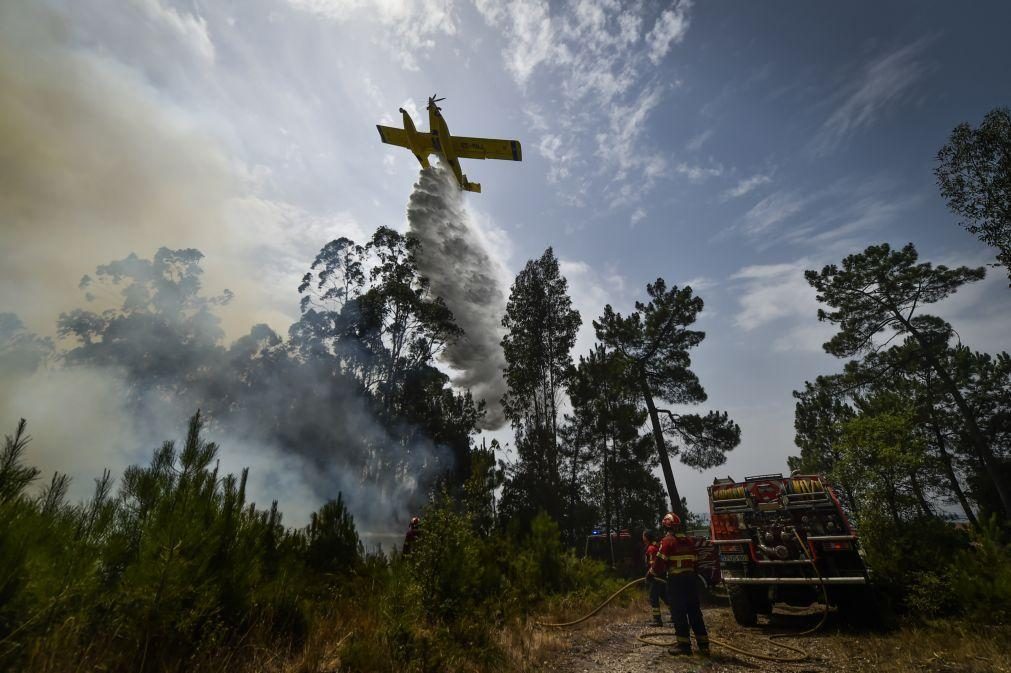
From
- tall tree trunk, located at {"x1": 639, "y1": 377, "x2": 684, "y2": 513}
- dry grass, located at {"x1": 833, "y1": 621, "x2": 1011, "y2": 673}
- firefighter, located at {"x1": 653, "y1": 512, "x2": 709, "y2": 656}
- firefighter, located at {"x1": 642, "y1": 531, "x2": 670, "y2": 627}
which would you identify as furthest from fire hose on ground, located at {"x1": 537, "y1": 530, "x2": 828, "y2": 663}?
tall tree trunk, located at {"x1": 639, "y1": 377, "x2": 684, "y2": 513}

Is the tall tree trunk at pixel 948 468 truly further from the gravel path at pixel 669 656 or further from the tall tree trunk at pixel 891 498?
the gravel path at pixel 669 656

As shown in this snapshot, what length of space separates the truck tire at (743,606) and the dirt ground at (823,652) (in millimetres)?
164

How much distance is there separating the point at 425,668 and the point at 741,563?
239 inches

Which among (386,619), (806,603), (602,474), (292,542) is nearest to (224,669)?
(386,619)

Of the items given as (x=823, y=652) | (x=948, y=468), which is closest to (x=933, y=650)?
(x=823, y=652)

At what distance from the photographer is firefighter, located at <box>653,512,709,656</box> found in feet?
18.8

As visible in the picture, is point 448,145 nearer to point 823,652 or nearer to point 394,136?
point 394,136

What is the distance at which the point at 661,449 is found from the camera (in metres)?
20.9

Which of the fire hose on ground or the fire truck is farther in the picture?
the fire truck

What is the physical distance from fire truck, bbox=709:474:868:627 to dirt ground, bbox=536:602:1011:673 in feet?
1.58

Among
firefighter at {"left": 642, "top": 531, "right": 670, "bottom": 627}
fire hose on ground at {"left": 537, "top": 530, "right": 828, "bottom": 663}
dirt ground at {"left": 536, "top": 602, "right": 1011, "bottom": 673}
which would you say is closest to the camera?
dirt ground at {"left": 536, "top": 602, "right": 1011, "bottom": 673}

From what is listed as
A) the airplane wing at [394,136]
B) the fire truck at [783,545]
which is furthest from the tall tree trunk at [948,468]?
the airplane wing at [394,136]

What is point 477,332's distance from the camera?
29.8 m

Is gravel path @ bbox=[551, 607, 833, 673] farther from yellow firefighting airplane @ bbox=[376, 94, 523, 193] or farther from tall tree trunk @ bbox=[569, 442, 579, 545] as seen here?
yellow firefighting airplane @ bbox=[376, 94, 523, 193]
